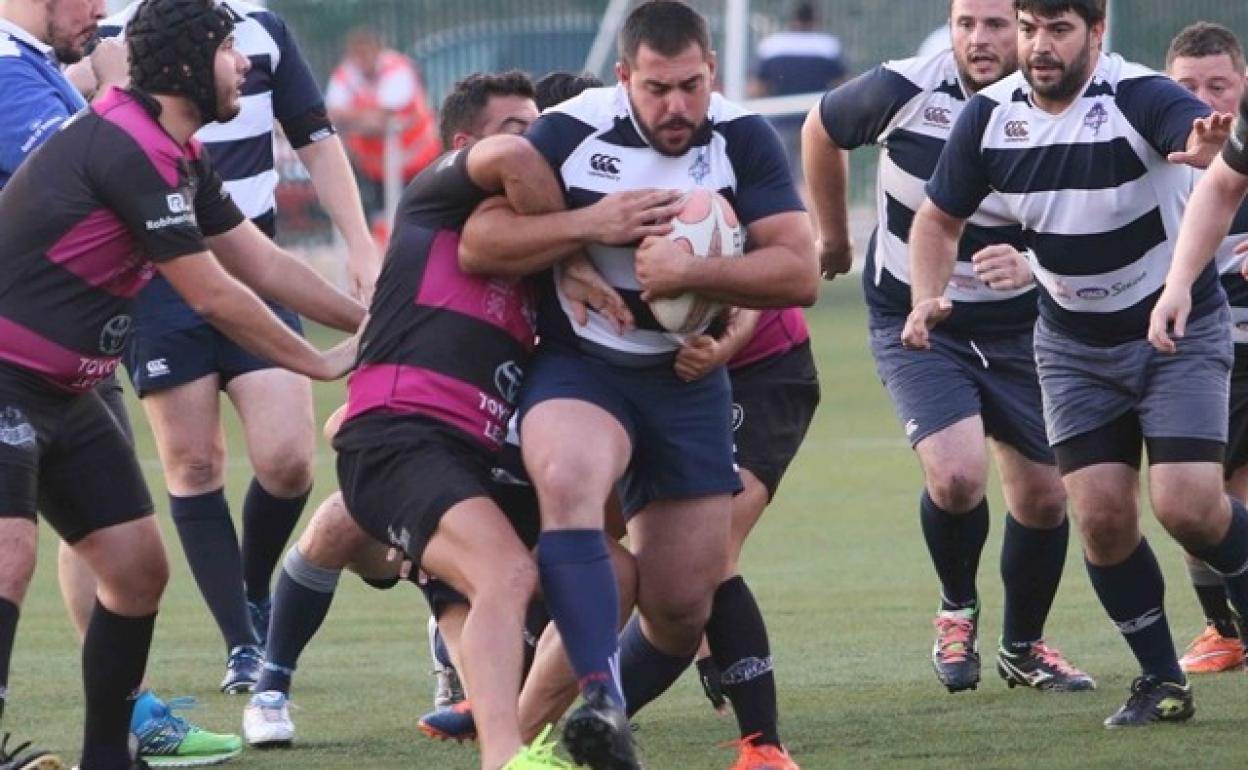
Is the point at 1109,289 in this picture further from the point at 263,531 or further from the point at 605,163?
the point at 263,531

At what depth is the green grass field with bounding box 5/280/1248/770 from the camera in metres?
7.05

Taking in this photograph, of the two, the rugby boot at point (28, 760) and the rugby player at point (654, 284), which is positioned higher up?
the rugby player at point (654, 284)

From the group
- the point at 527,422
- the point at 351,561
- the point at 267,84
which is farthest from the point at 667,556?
the point at 267,84

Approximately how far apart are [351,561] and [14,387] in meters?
1.46

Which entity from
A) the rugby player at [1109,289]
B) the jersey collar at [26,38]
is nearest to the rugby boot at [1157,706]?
the rugby player at [1109,289]

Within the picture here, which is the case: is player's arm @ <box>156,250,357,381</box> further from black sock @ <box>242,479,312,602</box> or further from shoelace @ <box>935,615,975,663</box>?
shoelace @ <box>935,615,975,663</box>

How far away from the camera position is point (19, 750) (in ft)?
21.6

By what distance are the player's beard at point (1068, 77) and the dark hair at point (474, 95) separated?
1.46 m

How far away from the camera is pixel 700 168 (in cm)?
645

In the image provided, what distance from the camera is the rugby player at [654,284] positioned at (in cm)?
624

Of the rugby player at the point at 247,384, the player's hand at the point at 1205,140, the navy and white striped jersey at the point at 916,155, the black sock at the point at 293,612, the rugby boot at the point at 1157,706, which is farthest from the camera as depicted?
the rugby player at the point at 247,384

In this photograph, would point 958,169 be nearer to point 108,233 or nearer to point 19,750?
point 108,233

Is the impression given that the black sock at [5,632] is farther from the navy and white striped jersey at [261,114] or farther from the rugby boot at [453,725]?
the navy and white striped jersey at [261,114]

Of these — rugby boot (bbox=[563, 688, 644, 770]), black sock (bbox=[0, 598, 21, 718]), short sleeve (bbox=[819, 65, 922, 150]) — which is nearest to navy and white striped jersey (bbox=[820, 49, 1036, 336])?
short sleeve (bbox=[819, 65, 922, 150])
